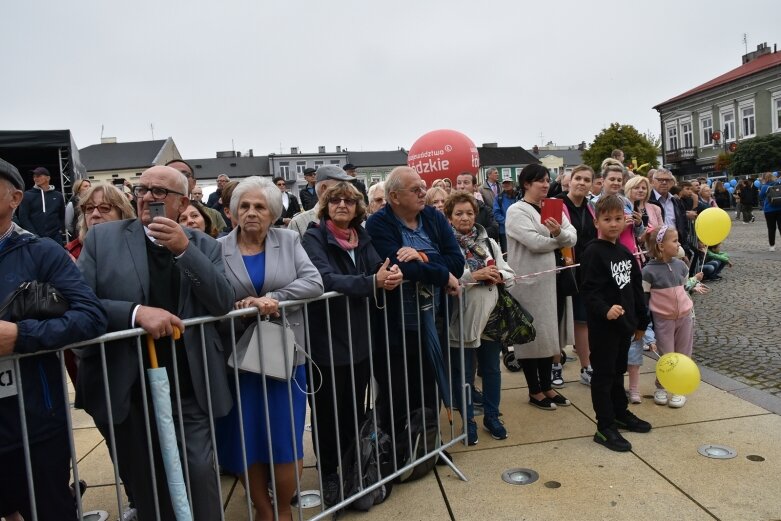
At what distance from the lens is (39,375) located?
2135 millimetres

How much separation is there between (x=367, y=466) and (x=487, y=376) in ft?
3.93

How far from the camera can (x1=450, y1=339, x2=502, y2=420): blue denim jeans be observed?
13.0ft

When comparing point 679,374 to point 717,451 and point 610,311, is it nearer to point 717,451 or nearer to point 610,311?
point 717,451

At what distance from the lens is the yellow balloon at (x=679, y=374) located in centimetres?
397

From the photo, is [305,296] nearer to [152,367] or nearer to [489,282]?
[152,367]

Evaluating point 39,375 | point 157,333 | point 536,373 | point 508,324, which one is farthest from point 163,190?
point 536,373

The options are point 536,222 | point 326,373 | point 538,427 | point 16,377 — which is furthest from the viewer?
point 536,222

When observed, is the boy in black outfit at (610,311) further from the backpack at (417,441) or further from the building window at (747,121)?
the building window at (747,121)

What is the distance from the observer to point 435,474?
11.6 ft

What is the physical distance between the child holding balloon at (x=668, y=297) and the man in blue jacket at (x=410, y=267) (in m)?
1.85

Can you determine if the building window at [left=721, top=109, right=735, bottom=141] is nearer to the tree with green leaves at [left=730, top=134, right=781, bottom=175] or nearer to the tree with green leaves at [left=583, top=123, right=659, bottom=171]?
the tree with green leaves at [left=583, top=123, right=659, bottom=171]

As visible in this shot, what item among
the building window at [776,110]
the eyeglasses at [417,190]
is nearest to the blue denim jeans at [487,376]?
the eyeglasses at [417,190]

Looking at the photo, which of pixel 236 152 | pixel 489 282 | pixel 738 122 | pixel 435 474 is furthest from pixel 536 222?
pixel 236 152

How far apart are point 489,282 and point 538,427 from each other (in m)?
1.21
